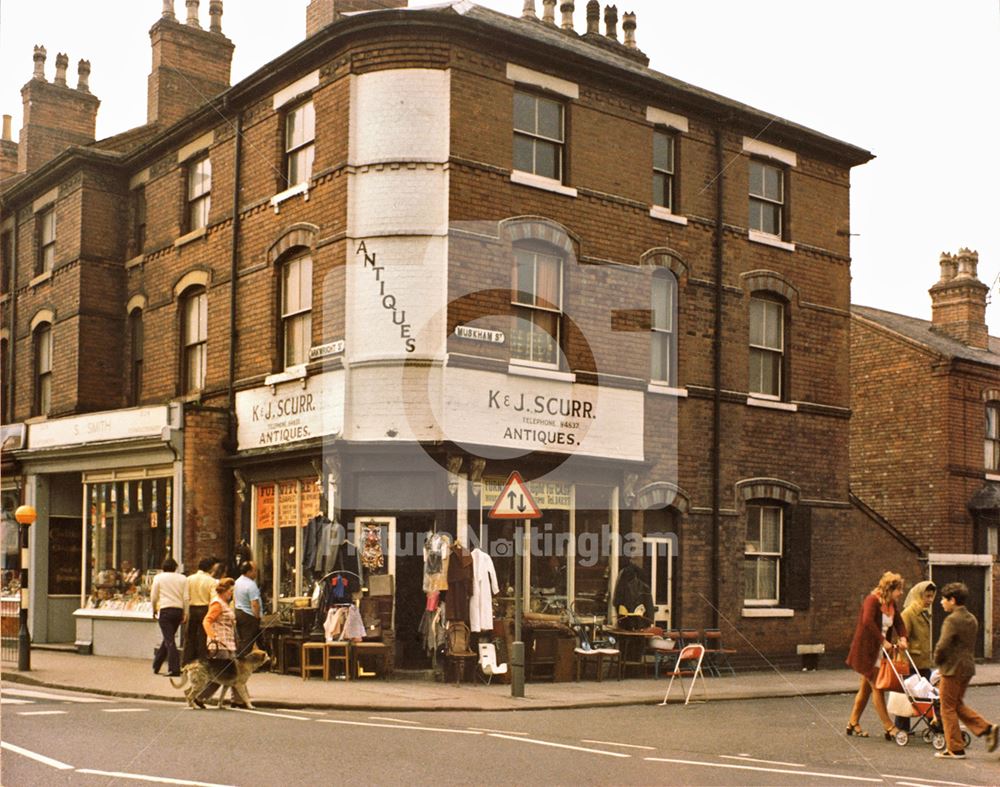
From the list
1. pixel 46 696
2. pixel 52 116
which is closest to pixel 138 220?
pixel 52 116

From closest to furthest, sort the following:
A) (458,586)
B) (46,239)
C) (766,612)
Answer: (458,586) < (766,612) < (46,239)

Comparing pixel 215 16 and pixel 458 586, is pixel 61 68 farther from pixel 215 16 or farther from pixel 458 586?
pixel 458 586

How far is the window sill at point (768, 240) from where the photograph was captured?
23.0 metres

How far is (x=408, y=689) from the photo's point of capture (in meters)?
16.8

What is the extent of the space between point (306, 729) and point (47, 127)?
22.2 metres

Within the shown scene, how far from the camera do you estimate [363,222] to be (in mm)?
18969

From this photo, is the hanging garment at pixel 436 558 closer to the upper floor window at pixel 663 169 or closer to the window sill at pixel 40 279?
the upper floor window at pixel 663 169

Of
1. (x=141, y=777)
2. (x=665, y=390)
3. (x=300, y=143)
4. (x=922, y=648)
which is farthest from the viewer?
(x=665, y=390)

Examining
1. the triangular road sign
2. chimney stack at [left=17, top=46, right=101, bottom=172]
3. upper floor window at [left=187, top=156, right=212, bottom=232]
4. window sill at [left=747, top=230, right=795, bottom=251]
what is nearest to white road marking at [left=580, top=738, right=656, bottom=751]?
the triangular road sign

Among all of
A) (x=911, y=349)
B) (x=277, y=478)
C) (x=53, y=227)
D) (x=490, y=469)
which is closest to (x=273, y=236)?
(x=277, y=478)

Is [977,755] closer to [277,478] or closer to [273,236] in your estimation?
[277,478]

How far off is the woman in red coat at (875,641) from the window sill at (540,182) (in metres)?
9.00

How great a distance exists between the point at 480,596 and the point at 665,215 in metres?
7.63

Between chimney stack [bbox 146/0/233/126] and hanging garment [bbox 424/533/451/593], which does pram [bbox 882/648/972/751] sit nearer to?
hanging garment [bbox 424/533/451/593]
